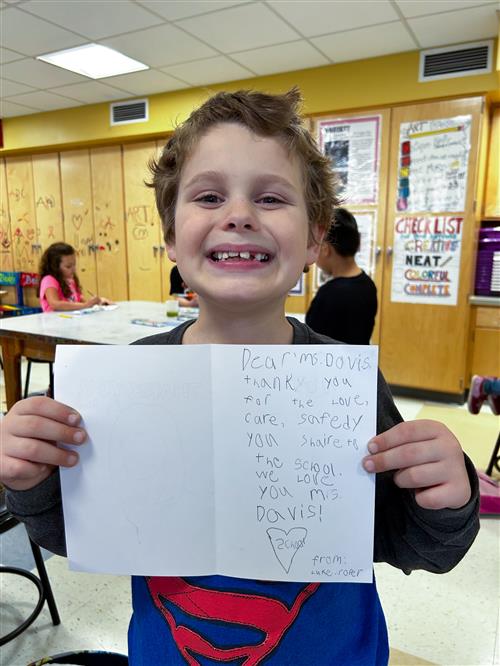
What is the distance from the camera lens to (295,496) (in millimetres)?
613

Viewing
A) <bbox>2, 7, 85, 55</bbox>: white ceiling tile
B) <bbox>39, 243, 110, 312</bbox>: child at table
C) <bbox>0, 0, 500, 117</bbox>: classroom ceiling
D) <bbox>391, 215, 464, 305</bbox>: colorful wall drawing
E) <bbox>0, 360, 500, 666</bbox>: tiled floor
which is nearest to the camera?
<bbox>0, 360, 500, 666</bbox>: tiled floor

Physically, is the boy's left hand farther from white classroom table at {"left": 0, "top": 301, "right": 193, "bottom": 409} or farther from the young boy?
white classroom table at {"left": 0, "top": 301, "right": 193, "bottom": 409}

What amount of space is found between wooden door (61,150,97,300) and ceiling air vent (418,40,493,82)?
147 inches

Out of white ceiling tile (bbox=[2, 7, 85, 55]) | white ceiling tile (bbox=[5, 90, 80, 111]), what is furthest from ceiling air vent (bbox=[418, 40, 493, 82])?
white ceiling tile (bbox=[5, 90, 80, 111])

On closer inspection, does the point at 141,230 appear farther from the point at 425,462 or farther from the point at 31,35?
the point at 425,462

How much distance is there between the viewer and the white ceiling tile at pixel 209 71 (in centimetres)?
386

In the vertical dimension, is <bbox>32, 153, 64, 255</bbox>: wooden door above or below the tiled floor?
above

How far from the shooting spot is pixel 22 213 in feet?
20.1

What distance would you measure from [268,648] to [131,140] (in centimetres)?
529

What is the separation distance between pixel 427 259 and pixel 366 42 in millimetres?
1656

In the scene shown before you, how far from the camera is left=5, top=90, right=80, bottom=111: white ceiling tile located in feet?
15.9

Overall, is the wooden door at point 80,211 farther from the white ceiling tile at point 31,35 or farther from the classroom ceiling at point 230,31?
→ the white ceiling tile at point 31,35

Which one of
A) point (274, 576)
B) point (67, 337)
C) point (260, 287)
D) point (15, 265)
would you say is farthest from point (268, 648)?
point (15, 265)


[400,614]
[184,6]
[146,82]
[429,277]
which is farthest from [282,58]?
[400,614]
